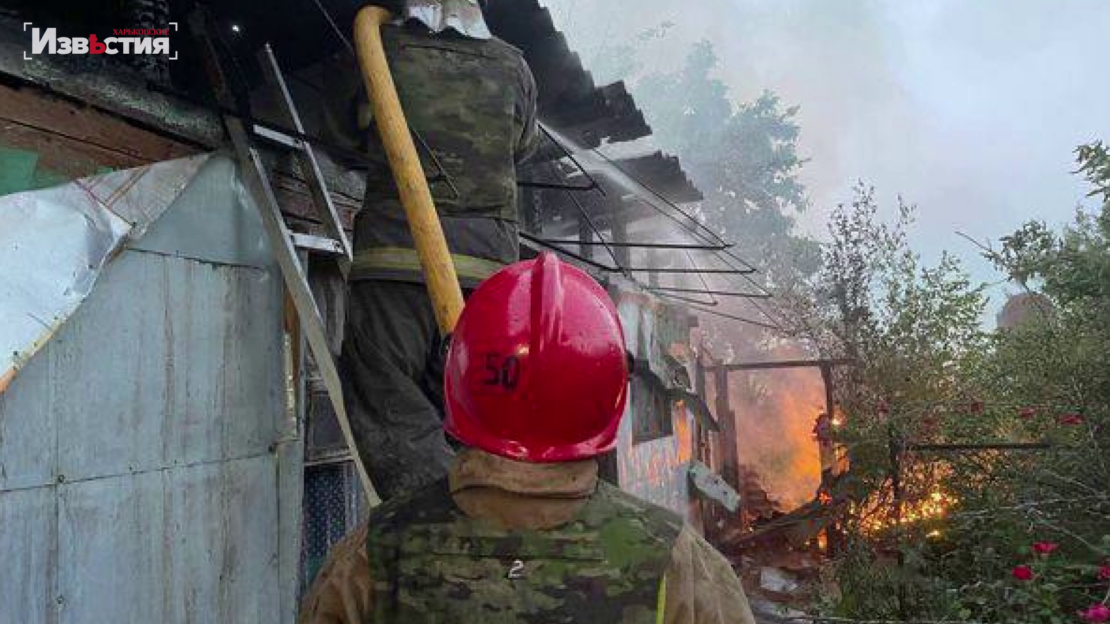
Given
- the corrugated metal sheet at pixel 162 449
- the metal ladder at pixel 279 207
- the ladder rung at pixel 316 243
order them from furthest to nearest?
the ladder rung at pixel 316 243 < the metal ladder at pixel 279 207 < the corrugated metal sheet at pixel 162 449

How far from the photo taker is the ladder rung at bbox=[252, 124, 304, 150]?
342 centimetres

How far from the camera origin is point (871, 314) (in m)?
8.32

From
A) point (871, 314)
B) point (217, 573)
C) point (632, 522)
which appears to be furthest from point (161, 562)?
point (871, 314)

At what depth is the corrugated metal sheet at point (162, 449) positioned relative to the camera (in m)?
2.26

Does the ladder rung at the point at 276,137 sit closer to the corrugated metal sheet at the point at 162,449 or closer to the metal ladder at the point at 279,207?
the metal ladder at the point at 279,207

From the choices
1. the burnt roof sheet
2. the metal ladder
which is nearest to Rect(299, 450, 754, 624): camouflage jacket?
the metal ladder

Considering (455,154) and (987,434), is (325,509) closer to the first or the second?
(455,154)

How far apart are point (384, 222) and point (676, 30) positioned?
4937 centimetres

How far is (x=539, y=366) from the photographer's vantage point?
1359 mm

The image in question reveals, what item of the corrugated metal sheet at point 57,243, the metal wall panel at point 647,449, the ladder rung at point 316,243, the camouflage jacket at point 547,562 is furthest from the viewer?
the metal wall panel at point 647,449

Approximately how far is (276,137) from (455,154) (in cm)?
125

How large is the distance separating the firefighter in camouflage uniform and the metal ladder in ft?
0.89

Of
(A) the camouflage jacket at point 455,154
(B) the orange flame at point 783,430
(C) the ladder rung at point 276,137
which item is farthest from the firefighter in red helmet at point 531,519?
(B) the orange flame at point 783,430

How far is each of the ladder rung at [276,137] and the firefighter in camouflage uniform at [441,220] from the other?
2.07ft
